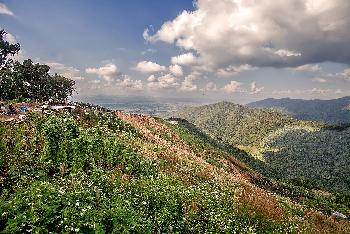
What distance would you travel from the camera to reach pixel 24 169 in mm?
16891

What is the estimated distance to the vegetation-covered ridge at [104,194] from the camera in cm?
1112

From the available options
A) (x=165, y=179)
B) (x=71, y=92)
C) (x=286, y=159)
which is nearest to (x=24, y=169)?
(x=165, y=179)

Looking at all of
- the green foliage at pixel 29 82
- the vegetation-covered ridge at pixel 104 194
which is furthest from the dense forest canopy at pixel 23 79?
the vegetation-covered ridge at pixel 104 194

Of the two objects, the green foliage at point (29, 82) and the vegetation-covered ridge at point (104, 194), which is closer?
the vegetation-covered ridge at point (104, 194)

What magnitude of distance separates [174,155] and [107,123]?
7.81m

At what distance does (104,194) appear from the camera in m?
13.4

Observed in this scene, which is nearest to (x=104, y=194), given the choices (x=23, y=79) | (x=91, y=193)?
(x=91, y=193)

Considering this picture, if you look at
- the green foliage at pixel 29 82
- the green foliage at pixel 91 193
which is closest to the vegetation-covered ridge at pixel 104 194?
the green foliage at pixel 91 193

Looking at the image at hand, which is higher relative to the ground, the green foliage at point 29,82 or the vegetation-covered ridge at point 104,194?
the green foliage at point 29,82

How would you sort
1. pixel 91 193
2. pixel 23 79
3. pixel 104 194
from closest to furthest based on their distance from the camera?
pixel 91 193
pixel 104 194
pixel 23 79

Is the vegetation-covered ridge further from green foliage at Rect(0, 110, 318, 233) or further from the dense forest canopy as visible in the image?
the dense forest canopy

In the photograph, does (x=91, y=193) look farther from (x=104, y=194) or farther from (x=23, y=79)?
(x=23, y=79)

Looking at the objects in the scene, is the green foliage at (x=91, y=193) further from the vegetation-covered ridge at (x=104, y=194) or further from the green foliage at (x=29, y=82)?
the green foliage at (x=29, y=82)

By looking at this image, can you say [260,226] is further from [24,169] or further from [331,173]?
[331,173]
